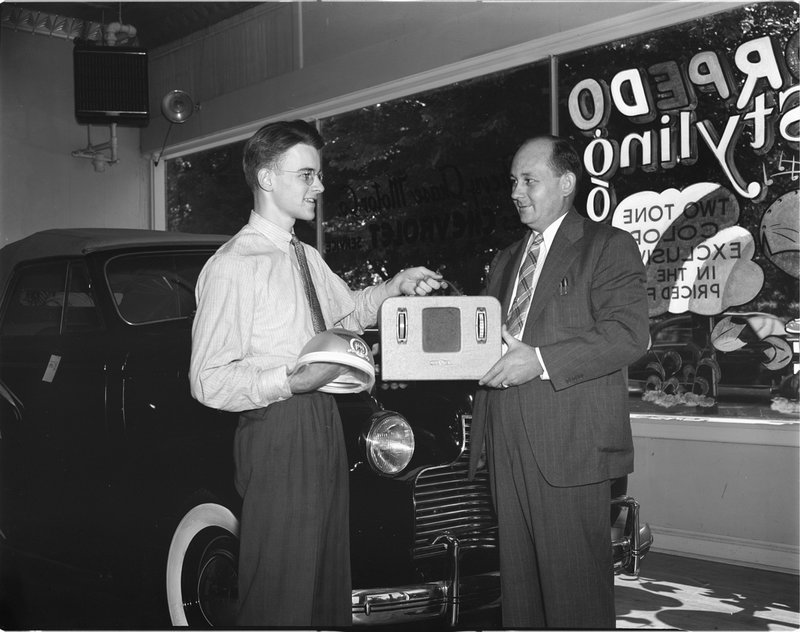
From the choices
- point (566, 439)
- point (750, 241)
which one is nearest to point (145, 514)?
point (566, 439)

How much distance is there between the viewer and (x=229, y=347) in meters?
2.10

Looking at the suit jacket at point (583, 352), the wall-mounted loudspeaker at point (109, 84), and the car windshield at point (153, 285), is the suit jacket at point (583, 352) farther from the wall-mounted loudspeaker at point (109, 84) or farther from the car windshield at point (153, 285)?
the wall-mounted loudspeaker at point (109, 84)

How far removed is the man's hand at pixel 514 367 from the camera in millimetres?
2252

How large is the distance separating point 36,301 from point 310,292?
67.3 inches

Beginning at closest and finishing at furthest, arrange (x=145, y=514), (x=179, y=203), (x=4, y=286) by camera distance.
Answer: (x=145, y=514) < (x=4, y=286) < (x=179, y=203)

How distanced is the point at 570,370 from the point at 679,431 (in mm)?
2372

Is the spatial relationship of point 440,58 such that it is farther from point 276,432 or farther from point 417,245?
point 276,432

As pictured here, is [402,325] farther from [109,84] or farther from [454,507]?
[109,84]

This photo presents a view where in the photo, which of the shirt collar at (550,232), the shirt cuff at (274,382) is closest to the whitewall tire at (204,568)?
the shirt cuff at (274,382)

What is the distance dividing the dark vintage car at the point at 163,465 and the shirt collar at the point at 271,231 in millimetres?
570

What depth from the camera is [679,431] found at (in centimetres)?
441

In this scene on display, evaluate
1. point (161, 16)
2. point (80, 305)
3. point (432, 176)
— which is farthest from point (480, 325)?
point (161, 16)

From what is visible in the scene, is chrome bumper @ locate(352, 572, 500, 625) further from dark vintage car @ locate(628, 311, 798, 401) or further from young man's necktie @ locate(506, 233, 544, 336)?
dark vintage car @ locate(628, 311, 798, 401)

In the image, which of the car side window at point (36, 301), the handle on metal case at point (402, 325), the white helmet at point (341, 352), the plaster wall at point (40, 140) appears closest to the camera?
the white helmet at point (341, 352)
